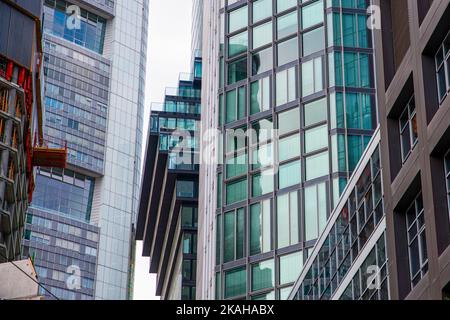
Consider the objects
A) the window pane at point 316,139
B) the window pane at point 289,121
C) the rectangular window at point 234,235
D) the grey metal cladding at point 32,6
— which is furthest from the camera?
the grey metal cladding at point 32,6

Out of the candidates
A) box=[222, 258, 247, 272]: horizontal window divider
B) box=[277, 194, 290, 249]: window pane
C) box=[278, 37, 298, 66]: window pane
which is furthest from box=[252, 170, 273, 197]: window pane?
box=[278, 37, 298, 66]: window pane

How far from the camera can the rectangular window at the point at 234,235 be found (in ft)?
218

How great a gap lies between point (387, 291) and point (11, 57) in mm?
54685

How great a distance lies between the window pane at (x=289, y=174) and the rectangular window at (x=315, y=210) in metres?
1.52

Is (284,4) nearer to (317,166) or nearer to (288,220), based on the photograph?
(317,166)

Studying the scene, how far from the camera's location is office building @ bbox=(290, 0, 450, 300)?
2817 centimetres

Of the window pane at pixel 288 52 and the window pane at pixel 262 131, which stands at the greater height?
the window pane at pixel 288 52

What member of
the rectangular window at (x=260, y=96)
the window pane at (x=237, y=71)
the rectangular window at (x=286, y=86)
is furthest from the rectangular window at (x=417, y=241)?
the window pane at (x=237, y=71)

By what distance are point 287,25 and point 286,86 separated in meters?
4.91

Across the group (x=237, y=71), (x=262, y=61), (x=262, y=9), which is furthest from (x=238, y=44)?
(x=262, y=9)

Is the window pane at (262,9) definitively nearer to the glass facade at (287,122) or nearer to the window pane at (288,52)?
the glass facade at (287,122)

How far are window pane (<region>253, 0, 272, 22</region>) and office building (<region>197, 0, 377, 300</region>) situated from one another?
0.10m

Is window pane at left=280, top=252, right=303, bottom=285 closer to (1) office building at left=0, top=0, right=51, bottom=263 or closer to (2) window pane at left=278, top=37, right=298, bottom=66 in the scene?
(2) window pane at left=278, top=37, right=298, bottom=66
